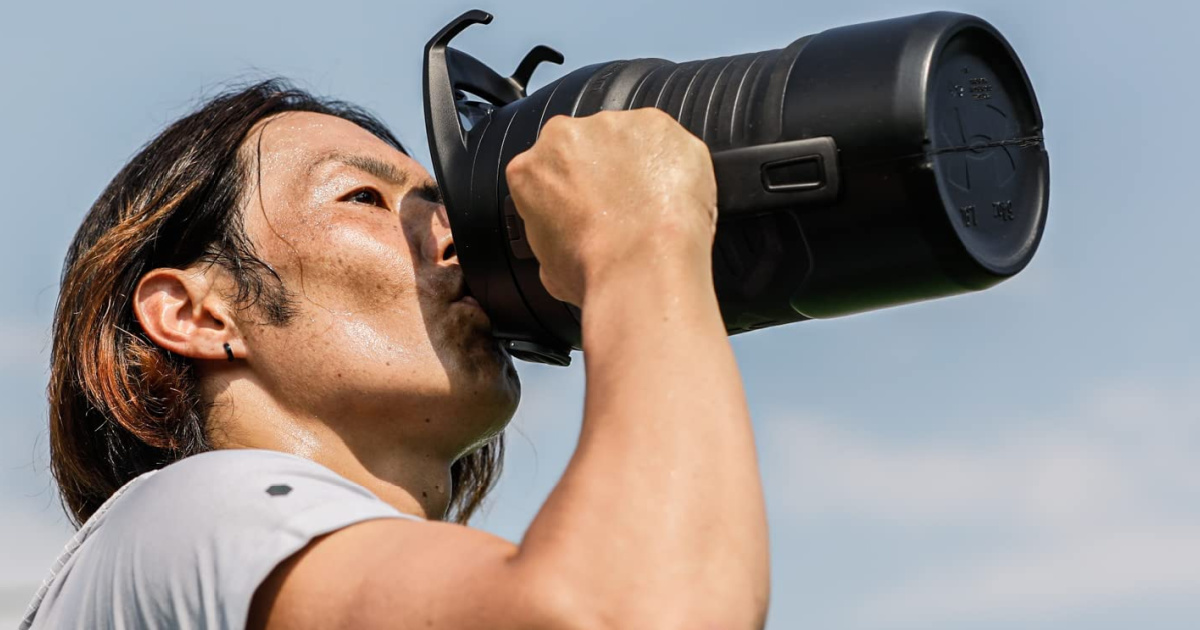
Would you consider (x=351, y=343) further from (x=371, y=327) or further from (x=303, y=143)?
(x=303, y=143)

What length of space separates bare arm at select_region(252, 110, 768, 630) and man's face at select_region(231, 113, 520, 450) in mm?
600

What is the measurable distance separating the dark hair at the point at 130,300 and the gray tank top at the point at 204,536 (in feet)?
1.74

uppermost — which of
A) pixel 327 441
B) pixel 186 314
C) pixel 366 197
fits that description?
pixel 366 197

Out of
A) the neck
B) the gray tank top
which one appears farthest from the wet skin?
the gray tank top

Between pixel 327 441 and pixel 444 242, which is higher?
pixel 444 242

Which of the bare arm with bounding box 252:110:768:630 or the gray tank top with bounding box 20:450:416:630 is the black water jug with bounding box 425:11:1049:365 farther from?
the gray tank top with bounding box 20:450:416:630

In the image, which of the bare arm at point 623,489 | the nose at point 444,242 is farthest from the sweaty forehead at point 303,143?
the bare arm at point 623,489

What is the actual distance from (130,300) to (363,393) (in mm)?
507

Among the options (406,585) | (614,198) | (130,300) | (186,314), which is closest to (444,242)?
(186,314)

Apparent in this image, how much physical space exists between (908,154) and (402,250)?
0.96 meters

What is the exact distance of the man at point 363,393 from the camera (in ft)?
5.09

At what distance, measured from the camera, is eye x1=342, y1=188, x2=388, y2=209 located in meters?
2.60

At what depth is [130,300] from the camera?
8.53 feet

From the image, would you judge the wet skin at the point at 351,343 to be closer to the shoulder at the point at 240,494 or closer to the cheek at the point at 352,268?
the cheek at the point at 352,268
